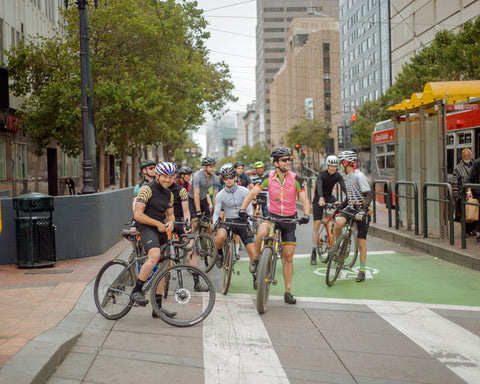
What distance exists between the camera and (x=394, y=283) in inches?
341

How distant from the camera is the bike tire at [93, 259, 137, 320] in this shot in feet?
21.1

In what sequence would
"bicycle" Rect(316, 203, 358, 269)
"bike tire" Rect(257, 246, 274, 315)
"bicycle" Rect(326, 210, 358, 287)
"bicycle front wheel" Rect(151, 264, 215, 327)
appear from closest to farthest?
"bicycle front wheel" Rect(151, 264, 215, 327) < "bike tire" Rect(257, 246, 274, 315) < "bicycle" Rect(326, 210, 358, 287) < "bicycle" Rect(316, 203, 358, 269)

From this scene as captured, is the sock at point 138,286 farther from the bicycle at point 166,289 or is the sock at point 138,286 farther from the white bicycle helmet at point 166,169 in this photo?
the white bicycle helmet at point 166,169

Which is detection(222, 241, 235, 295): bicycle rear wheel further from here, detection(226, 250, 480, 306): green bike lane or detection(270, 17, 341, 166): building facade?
detection(270, 17, 341, 166): building facade

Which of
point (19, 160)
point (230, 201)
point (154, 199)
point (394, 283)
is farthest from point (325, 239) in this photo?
point (19, 160)

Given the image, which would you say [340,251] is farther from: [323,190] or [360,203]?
[323,190]

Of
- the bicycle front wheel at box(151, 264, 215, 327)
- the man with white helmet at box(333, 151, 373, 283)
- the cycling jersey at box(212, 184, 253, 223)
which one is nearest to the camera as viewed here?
the bicycle front wheel at box(151, 264, 215, 327)

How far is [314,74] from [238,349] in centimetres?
9892

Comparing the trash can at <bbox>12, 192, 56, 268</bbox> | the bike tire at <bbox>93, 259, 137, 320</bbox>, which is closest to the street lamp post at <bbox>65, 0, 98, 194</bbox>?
the trash can at <bbox>12, 192, 56, 268</bbox>

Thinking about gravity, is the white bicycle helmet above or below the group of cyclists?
above

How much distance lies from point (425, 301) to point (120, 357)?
4068 mm

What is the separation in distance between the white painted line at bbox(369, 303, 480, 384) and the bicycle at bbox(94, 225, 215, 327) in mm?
2063

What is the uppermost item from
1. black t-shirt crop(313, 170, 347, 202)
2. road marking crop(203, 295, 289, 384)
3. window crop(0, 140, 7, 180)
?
window crop(0, 140, 7, 180)

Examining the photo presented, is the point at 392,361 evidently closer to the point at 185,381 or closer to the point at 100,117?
the point at 185,381
